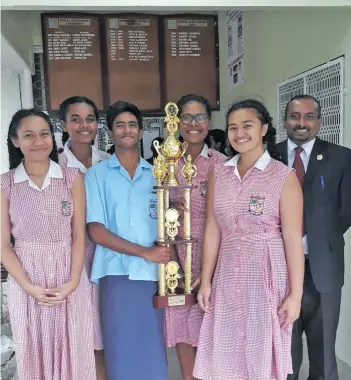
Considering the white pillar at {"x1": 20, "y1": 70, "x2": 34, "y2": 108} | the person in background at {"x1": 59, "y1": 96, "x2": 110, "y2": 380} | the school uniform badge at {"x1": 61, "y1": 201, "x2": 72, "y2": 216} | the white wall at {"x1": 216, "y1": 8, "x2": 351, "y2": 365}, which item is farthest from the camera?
the white pillar at {"x1": 20, "y1": 70, "x2": 34, "y2": 108}

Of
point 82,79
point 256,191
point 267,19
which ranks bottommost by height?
point 256,191

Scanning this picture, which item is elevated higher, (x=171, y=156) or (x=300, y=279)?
(x=171, y=156)

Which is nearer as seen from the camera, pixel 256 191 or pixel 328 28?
pixel 256 191

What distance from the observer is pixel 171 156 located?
1.59 meters

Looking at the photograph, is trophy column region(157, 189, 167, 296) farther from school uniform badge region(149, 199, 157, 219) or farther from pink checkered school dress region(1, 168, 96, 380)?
pink checkered school dress region(1, 168, 96, 380)

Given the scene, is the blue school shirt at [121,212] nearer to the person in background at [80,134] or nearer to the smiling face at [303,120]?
the person in background at [80,134]

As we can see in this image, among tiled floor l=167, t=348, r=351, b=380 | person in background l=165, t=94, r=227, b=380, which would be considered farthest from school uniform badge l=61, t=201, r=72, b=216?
tiled floor l=167, t=348, r=351, b=380

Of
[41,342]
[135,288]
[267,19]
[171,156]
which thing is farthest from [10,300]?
A: [267,19]

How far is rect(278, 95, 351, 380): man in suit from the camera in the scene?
5.72 feet

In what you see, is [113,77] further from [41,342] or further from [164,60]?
[41,342]

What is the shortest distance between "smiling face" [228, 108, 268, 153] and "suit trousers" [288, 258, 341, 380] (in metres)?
0.56

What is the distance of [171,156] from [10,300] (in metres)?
0.79

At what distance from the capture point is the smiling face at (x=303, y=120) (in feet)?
5.92

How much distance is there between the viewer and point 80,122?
1874mm
